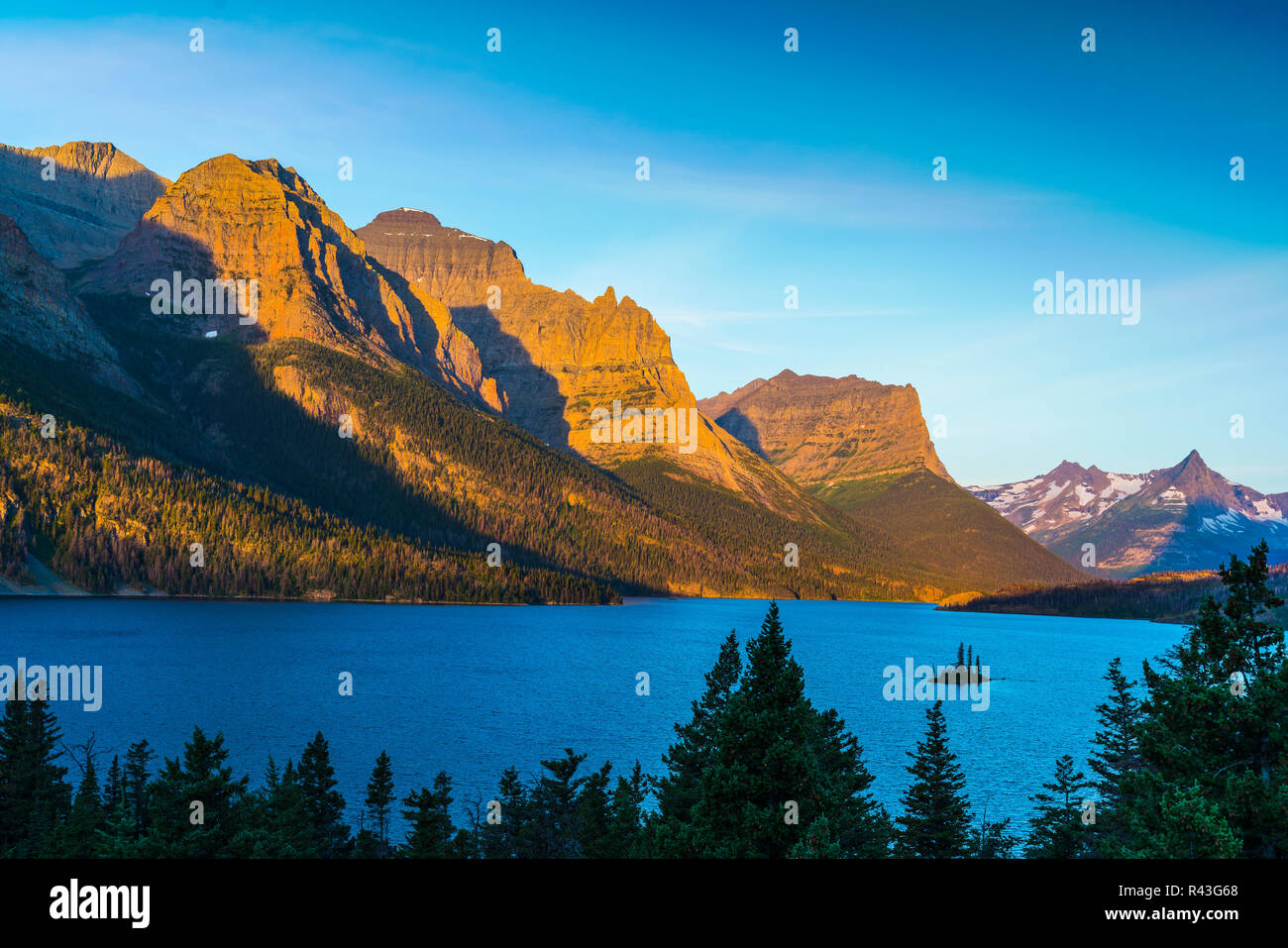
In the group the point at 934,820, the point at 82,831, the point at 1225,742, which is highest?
the point at 1225,742

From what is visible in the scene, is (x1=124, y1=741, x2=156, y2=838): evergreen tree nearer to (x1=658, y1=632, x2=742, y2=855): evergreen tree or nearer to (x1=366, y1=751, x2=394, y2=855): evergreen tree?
(x1=366, y1=751, x2=394, y2=855): evergreen tree

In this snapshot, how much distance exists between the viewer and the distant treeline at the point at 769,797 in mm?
24891

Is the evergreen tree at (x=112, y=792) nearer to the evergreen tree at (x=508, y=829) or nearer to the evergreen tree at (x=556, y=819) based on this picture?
the evergreen tree at (x=508, y=829)

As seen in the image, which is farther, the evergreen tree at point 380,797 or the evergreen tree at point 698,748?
the evergreen tree at point 380,797

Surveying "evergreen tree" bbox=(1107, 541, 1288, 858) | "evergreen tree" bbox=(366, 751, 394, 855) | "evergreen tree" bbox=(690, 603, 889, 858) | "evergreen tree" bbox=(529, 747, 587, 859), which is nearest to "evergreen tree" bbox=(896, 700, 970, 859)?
"evergreen tree" bbox=(1107, 541, 1288, 858)

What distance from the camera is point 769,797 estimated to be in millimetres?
25797

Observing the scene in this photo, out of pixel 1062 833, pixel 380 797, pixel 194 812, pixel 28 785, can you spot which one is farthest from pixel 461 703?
pixel 1062 833

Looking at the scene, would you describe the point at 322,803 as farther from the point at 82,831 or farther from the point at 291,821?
the point at 82,831

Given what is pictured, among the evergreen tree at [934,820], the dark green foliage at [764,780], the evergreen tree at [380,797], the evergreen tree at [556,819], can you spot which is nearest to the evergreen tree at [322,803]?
the evergreen tree at [380,797]

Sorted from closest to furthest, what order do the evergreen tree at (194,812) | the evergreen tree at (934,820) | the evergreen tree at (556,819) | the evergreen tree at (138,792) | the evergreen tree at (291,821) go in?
1. the evergreen tree at (194,812)
2. the evergreen tree at (291,821)
3. the evergreen tree at (934,820)
4. the evergreen tree at (556,819)
5. the evergreen tree at (138,792)

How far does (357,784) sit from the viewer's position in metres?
75.8

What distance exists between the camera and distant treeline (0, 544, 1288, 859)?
81.7 feet

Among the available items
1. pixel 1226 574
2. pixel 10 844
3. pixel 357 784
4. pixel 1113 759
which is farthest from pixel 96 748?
pixel 1226 574
